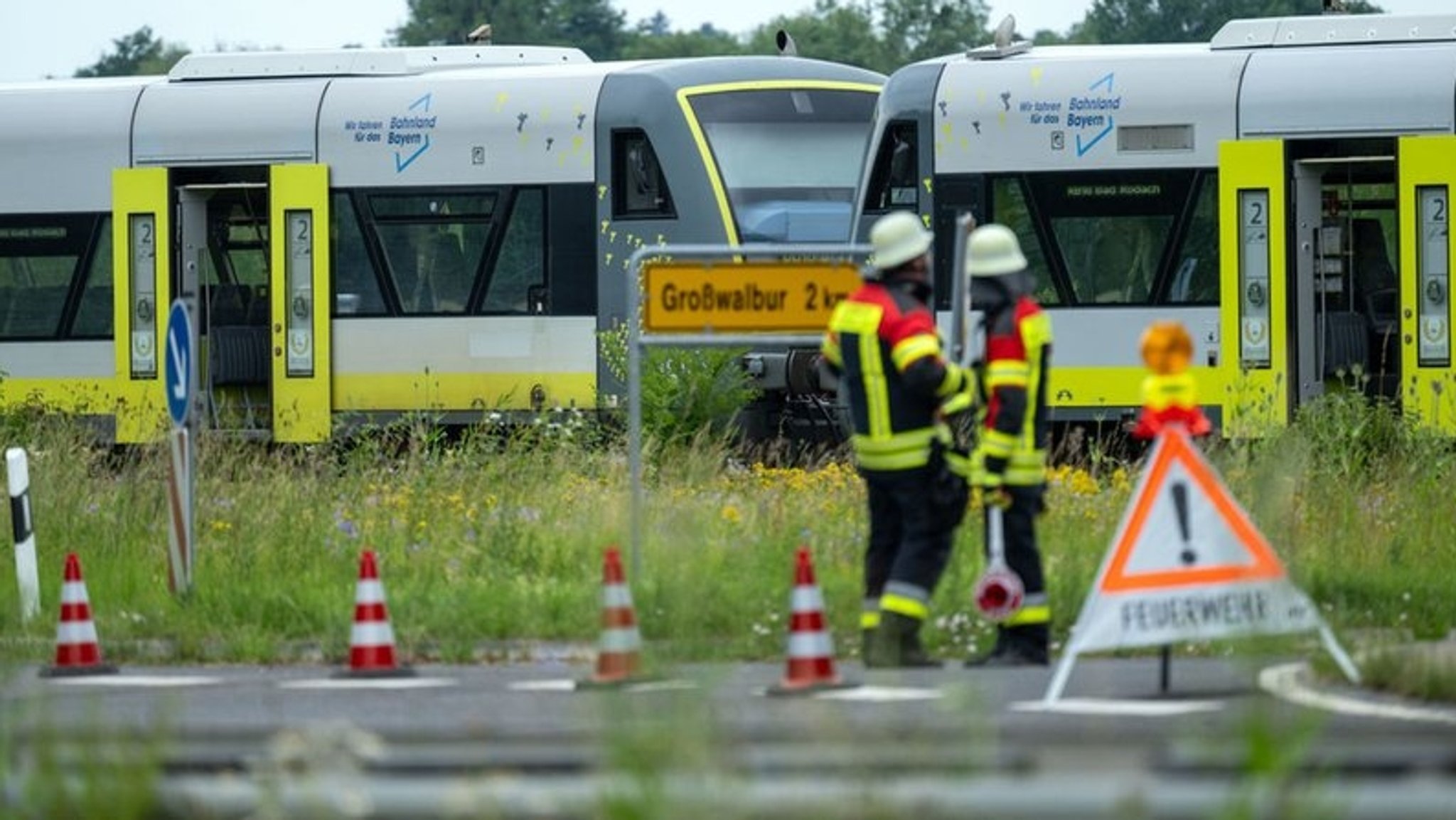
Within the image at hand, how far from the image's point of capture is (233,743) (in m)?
9.10

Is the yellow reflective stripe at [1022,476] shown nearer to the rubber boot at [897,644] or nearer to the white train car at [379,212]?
the rubber boot at [897,644]

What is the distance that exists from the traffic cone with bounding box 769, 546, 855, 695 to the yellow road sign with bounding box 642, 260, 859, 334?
10.2ft

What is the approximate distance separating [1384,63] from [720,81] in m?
5.89

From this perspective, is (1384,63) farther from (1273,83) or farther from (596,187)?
(596,187)

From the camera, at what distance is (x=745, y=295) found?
→ 1538 cm

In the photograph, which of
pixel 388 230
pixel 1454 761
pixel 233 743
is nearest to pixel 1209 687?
pixel 233 743

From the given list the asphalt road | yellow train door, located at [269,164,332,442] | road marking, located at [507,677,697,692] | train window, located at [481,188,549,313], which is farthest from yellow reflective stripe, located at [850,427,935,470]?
yellow train door, located at [269,164,332,442]

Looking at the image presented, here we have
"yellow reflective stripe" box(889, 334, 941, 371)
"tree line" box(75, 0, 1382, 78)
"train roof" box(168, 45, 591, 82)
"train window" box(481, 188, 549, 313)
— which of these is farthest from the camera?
"tree line" box(75, 0, 1382, 78)

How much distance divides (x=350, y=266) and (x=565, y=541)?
38.6 ft

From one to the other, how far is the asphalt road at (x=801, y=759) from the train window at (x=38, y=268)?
18.6 meters

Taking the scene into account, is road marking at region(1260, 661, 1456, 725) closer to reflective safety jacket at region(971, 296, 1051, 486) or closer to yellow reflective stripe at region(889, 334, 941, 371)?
reflective safety jacket at region(971, 296, 1051, 486)

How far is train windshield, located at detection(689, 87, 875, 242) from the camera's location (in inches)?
1077

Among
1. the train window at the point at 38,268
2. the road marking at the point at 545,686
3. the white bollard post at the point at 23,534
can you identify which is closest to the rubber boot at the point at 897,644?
the road marking at the point at 545,686

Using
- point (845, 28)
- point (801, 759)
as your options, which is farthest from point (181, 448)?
point (845, 28)
